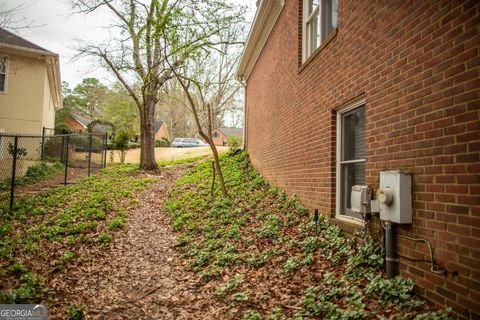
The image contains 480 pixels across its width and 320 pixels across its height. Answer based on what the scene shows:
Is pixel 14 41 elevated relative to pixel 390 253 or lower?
A: elevated

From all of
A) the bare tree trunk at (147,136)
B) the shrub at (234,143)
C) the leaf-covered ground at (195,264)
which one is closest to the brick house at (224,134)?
the shrub at (234,143)

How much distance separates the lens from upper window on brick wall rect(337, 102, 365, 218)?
14.3 ft

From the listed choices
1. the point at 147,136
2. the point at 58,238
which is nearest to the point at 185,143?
the point at 147,136

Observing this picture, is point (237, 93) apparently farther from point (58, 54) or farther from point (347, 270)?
point (347, 270)

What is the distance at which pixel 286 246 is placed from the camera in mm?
4777

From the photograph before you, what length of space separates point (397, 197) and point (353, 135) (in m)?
1.70

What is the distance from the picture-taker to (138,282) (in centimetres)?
445

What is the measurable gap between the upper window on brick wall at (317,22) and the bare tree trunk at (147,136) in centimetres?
1045

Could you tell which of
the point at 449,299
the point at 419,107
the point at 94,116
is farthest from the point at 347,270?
the point at 94,116

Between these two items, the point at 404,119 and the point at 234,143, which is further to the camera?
the point at 234,143

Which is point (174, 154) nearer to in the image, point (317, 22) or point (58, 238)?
point (58, 238)

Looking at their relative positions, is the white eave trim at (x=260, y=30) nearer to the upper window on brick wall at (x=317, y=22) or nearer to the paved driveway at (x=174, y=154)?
the upper window on brick wall at (x=317, y=22)

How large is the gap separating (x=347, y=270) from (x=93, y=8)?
1438 centimetres

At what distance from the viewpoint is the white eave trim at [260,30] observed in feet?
27.3
